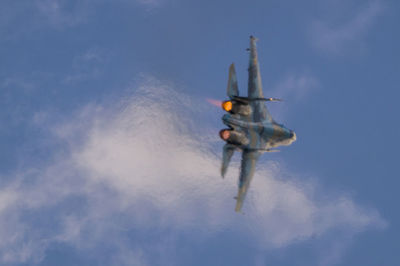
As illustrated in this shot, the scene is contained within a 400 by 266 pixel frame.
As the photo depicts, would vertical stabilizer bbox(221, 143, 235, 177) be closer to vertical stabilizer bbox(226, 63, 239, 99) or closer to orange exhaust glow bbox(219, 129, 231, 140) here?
orange exhaust glow bbox(219, 129, 231, 140)

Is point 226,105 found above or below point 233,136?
above

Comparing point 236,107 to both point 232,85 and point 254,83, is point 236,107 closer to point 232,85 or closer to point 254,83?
point 232,85

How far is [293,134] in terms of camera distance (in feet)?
160

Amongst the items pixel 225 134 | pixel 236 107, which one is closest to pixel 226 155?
pixel 225 134

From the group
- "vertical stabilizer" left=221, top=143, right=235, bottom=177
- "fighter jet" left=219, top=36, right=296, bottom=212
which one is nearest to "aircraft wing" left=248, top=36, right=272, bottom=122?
"fighter jet" left=219, top=36, right=296, bottom=212

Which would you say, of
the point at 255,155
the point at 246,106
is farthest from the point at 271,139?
the point at 246,106

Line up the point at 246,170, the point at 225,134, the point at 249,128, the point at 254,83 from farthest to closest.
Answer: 1. the point at 254,83
2. the point at 246,170
3. the point at 249,128
4. the point at 225,134

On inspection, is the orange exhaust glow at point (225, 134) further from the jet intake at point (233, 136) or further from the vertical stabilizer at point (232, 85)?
the vertical stabilizer at point (232, 85)

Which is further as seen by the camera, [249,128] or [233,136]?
[249,128]

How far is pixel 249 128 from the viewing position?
1773 inches

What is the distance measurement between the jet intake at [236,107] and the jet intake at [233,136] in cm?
185

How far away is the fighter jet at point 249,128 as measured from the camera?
42.7m

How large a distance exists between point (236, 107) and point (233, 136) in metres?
2.63

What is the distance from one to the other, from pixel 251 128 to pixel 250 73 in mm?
5664
